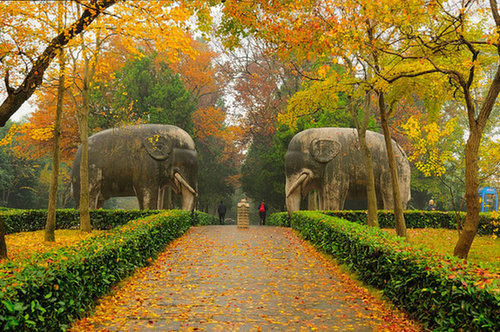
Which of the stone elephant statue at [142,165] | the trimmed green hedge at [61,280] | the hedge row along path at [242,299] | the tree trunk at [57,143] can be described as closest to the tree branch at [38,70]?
the tree trunk at [57,143]

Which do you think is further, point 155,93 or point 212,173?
point 212,173

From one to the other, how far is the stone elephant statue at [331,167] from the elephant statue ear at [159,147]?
532 cm

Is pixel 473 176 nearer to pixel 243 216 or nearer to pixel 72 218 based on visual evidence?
pixel 243 216

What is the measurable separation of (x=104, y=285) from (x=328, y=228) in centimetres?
636

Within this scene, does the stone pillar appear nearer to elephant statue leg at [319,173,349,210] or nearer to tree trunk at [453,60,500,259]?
elephant statue leg at [319,173,349,210]

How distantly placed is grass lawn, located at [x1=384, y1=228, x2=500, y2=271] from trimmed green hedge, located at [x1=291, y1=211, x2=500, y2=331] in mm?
4436

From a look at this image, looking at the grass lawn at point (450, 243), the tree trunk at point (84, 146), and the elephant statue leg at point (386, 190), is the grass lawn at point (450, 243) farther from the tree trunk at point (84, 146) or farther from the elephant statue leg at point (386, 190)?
the tree trunk at point (84, 146)

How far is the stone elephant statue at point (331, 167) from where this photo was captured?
19.0m

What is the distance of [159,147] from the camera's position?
18.9m

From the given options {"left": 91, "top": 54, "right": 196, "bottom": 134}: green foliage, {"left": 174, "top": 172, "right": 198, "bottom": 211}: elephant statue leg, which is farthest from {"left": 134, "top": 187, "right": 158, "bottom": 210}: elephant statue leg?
{"left": 91, "top": 54, "right": 196, "bottom": 134}: green foliage

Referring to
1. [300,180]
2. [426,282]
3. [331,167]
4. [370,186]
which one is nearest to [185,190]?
[300,180]

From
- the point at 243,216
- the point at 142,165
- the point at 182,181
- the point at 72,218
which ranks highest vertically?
the point at 142,165

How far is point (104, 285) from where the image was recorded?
6.77 metres

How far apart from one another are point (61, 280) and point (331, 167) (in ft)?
49.3
